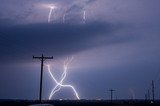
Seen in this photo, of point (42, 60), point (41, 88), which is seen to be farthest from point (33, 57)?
point (41, 88)

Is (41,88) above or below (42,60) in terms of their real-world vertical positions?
below

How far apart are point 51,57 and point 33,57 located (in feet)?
8.65

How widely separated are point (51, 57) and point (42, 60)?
1.48 metres

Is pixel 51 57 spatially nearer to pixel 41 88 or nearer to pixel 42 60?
pixel 42 60

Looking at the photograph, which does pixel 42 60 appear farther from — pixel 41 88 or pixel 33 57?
pixel 41 88

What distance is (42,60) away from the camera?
46.4m

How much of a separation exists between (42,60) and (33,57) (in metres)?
1.30

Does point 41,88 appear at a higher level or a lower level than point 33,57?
lower

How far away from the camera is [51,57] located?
45.7 meters

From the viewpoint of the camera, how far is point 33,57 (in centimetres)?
4659

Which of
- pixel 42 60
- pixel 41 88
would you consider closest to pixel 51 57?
pixel 42 60

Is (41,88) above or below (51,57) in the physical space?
below

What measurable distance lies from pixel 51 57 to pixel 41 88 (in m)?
Result: 4.38
